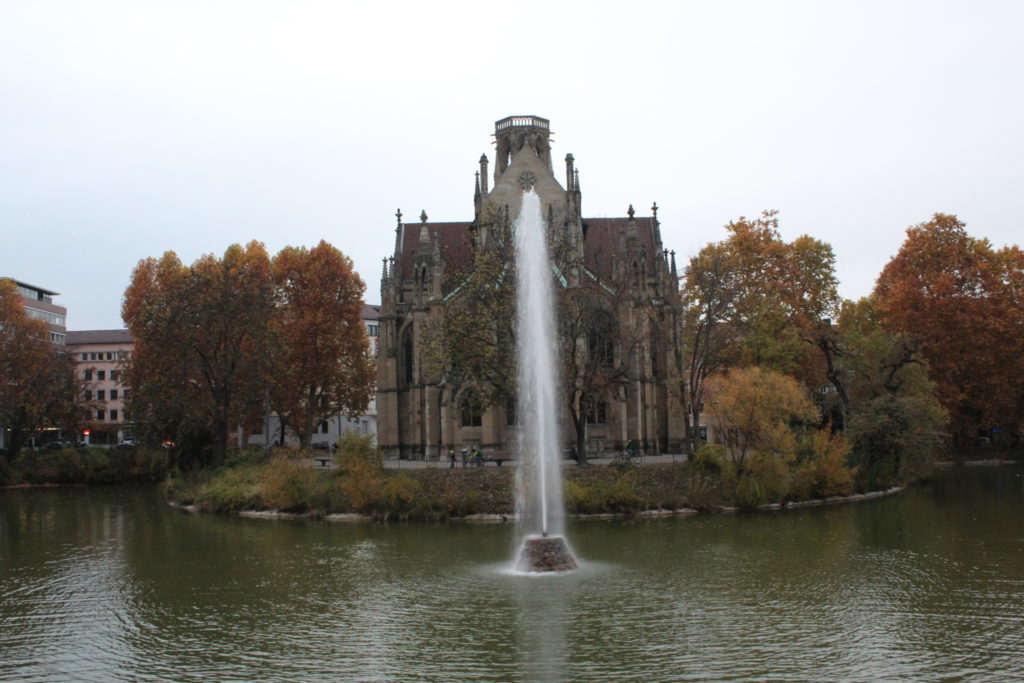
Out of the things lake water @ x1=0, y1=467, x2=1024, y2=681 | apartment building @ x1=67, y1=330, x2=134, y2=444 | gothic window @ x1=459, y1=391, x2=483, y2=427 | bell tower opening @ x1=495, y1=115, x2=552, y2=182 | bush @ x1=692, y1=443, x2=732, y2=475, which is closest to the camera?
lake water @ x1=0, y1=467, x2=1024, y2=681

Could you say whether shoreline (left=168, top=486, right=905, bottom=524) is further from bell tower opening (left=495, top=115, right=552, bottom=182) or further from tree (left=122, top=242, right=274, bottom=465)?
bell tower opening (left=495, top=115, right=552, bottom=182)

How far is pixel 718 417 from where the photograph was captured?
129ft

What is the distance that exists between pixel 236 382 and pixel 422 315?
11218mm

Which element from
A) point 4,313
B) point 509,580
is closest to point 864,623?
point 509,580

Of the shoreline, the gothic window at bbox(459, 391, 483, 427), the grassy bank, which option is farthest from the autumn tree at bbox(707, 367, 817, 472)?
the gothic window at bbox(459, 391, 483, 427)

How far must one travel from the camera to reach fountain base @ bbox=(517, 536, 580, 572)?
77.4 ft

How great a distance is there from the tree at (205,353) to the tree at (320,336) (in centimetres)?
809

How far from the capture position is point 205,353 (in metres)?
50.2

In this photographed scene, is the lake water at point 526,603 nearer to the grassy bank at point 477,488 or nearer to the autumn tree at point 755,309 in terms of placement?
the grassy bank at point 477,488

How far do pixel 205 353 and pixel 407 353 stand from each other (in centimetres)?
1262

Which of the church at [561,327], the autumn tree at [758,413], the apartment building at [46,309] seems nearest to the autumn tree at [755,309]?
the church at [561,327]

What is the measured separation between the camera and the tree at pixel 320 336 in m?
61.6

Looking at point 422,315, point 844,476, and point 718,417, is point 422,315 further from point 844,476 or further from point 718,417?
point 844,476

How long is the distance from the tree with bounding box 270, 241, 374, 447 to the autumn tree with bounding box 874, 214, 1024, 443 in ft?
119
